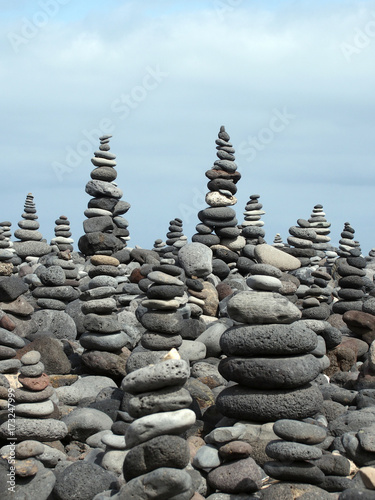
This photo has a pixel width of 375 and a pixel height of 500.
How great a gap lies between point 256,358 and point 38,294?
8341mm

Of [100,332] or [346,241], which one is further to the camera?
[346,241]

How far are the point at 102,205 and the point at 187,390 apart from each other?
12.9 m

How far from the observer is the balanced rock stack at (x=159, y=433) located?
6.82 m

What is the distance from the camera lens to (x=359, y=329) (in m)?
15.9

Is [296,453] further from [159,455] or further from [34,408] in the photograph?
[34,408]

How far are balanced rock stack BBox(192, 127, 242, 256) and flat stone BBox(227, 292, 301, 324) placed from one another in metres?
10.8

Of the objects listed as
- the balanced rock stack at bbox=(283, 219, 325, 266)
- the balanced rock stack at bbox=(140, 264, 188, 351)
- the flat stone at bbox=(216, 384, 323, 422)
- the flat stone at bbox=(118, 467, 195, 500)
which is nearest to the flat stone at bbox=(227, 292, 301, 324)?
the flat stone at bbox=(216, 384, 323, 422)

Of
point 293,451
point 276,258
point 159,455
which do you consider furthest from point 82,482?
point 276,258

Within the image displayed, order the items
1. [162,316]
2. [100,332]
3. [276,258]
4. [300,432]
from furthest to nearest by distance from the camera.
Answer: [276,258] → [100,332] → [162,316] → [300,432]

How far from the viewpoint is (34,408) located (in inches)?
366

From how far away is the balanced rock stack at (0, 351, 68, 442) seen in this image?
9.16 metres

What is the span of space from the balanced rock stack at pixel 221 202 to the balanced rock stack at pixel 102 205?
2.43 metres

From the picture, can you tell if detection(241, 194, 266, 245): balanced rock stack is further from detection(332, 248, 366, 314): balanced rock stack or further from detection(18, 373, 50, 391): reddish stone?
detection(18, 373, 50, 391): reddish stone

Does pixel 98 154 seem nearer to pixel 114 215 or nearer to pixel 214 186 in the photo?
pixel 114 215
